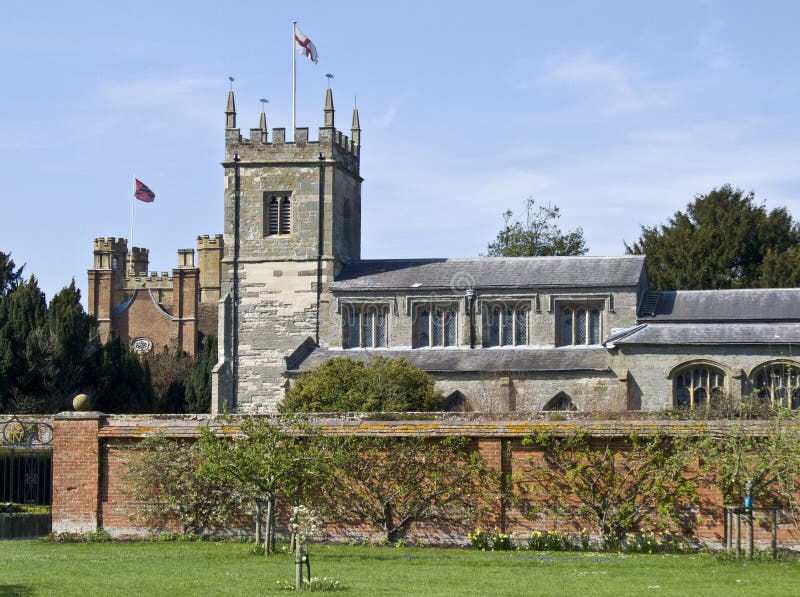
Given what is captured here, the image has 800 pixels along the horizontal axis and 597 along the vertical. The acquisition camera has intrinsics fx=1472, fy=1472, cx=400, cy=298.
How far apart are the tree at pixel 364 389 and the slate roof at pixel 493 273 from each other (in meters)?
8.22

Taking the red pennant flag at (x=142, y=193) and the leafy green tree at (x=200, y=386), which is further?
the red pennant flag at (x=142, y=193)

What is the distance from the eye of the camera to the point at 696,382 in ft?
165

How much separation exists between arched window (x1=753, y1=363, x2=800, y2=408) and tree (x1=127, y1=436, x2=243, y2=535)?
94.7 ft

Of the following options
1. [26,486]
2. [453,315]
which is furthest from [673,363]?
[26,486]

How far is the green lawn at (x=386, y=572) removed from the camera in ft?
57.5

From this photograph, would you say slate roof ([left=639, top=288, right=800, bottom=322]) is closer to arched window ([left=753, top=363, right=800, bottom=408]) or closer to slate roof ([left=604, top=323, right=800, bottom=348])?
slate roof ([left=604, top=323, right=800, bottom=348])

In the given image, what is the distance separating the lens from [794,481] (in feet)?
72.7

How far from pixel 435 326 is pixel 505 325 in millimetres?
2726

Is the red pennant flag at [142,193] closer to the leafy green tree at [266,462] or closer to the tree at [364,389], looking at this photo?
the tree at [364,389]

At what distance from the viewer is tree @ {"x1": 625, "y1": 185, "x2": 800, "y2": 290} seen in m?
70.8

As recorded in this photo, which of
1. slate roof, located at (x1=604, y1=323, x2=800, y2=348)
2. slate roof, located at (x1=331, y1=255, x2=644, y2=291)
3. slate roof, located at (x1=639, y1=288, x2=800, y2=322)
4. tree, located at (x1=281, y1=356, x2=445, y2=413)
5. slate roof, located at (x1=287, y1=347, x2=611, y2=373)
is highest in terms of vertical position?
slate roof, located at (x1=331, y1=255, x2=644, y2=291)

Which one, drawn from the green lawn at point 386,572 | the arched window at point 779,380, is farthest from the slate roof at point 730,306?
the green lawn at point 386,572

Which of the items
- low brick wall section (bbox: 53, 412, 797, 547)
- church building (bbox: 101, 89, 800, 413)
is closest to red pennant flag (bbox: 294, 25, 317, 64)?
church building (bbox: 101, 89, 800, 413)

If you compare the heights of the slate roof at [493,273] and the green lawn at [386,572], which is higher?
the slate roof at [493,273]
